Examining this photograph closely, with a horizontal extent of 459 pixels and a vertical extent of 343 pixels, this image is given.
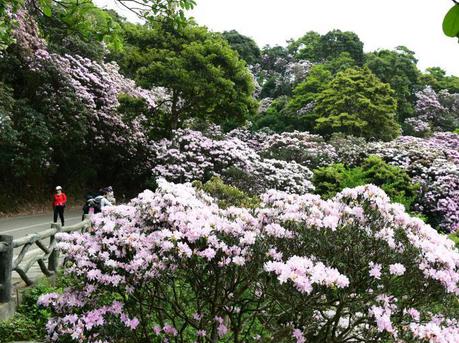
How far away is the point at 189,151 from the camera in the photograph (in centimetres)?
1841

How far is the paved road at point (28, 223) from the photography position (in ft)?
44.3

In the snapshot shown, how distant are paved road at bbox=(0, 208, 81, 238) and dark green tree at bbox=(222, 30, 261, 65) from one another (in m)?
28.0

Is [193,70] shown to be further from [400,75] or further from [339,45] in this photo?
[339,45]

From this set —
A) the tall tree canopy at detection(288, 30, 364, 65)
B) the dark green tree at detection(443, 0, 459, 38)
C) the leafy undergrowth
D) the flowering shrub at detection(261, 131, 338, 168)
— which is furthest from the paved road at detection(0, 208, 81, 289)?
the tall tree canopy at detection(288, 30, 364, 65)

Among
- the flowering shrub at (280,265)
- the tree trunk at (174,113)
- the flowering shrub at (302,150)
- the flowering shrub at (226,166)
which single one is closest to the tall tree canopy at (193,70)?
the tree trunk at (174,113)

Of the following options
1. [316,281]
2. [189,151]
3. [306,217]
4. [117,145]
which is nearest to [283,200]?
[306,217]

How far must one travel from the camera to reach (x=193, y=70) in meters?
18.8

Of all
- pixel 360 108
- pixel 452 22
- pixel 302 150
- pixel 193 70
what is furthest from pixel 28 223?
pixel 360 108

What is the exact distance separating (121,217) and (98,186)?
20.5m

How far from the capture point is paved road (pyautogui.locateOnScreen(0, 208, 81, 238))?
1351 centimetres

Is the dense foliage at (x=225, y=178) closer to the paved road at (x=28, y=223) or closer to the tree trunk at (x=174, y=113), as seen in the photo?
the tree trunk at (x=174, y=113)

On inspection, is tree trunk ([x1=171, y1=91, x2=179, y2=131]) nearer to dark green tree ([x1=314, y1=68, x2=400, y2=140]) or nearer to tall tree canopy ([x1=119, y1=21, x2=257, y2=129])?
tall tree canopy ([x1=119, y1=21, x2=257, y2=129])

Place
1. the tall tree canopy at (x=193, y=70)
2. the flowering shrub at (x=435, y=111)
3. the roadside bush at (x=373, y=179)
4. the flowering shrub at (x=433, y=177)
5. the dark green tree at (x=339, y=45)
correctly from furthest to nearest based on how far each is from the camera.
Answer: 1. the dark green tree at (x=339, y=45)
2. the flowering shrub at (x=435, y=111)
3. the tall tree canopy at (x=193, y=70)
4. the flowering shrub at (x=433, y=177)
5. the roadside bush at (x=373, y=179)

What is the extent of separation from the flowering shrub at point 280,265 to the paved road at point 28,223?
32.1 feet
